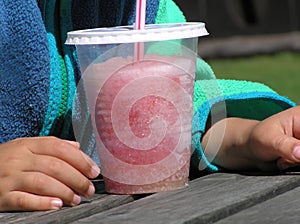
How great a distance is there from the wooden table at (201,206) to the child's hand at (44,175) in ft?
0.06

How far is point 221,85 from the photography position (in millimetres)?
1906

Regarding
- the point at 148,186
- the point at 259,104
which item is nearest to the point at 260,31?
the point at 259,104

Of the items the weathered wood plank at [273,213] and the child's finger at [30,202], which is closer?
the weathered wood plank at [273,213]

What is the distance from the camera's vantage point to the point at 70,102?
184cm

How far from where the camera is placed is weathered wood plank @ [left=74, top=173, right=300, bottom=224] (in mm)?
1280

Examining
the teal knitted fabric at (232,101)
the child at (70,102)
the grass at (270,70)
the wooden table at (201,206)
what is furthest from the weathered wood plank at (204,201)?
the grass at (270,70)

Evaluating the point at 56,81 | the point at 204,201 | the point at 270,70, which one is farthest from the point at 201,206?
the point at 270,70

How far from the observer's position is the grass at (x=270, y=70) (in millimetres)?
4816

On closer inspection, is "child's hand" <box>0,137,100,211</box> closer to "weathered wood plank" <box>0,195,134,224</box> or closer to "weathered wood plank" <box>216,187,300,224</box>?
"weathered wood plank" <box>0,195,134,224</box>

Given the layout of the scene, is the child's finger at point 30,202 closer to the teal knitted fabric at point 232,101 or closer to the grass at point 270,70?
the teal knitted fabric at point 232,101

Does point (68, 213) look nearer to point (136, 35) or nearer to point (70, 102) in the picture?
point (136, 35)

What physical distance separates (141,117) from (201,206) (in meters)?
0.20

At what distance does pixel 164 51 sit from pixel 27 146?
265 mm

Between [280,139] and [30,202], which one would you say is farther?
[280,139]
